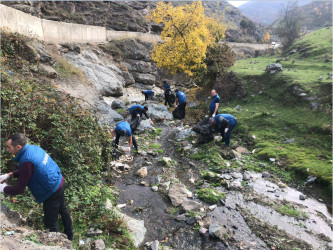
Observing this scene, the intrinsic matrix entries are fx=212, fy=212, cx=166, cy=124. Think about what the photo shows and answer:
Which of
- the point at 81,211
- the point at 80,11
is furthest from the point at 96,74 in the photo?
the point at 80,11

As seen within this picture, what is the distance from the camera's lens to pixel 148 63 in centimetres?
2597

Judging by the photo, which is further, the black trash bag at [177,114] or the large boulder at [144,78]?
the large boulder at [144,78]

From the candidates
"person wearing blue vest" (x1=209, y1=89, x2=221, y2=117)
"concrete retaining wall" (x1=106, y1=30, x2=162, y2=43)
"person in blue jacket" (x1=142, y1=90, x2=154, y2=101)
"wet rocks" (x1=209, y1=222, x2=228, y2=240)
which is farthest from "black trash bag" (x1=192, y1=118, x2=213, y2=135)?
"concrete retaining wall" (x1=106, y1=30, x2=162, y2=43)

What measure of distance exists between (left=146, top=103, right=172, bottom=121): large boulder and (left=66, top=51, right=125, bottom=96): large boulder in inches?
171

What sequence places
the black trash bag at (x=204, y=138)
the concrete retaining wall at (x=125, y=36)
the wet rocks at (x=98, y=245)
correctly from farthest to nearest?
the concrete retaining wall at (x=125, y=36)
the black trash bag at (x=204, y=138)
the wet rocks at (x=98, y=245)

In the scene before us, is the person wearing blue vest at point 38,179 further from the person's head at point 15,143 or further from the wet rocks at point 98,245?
the wet rocks at point 98,245

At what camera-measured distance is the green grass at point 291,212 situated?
5953 millimetres

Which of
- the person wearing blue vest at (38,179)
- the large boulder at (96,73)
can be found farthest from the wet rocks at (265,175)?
the large boulder at (96,73)

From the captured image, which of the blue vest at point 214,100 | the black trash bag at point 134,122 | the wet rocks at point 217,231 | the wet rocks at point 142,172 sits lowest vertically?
the wet rocks at point 142,172

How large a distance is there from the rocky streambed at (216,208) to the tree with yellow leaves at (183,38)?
40.5ft

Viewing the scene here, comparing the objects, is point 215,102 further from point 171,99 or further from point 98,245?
point 98,245

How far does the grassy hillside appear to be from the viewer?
331 inches

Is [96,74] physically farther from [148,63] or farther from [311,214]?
[311,214]

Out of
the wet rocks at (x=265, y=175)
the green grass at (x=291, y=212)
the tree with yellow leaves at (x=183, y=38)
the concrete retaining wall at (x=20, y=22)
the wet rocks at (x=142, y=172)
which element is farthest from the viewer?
the tree with yellow leaves at (x=183, y=38)
